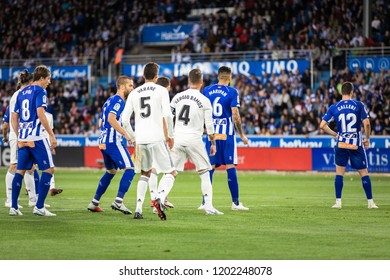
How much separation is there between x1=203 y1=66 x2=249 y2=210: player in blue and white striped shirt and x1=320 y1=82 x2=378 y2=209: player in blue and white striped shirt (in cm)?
212

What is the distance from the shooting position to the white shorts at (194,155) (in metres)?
14.6

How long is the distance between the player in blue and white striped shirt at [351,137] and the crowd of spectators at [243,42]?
14.5m

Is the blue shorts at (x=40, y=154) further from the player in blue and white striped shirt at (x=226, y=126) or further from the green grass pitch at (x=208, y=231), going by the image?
the player in blue and white striped shirt at (x=226, y=126)

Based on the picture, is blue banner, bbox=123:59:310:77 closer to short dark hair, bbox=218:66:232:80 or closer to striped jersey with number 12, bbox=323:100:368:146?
striped jersey with number 12, bbox=323:100:368:146

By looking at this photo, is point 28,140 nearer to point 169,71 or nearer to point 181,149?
point 181,149

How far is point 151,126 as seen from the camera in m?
13.8

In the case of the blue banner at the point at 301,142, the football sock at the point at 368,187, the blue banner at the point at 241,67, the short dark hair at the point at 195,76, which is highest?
the blue banner at the point at 241,67

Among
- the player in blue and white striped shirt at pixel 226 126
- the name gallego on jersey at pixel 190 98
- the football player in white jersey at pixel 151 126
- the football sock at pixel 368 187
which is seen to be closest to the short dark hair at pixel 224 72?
the player in blue and white striped shirt at pixel 226 126

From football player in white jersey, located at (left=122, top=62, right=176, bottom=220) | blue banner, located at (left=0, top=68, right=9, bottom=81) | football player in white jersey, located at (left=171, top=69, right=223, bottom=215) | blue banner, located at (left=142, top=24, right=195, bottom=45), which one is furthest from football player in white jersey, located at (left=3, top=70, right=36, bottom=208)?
blue banner, located at (left=0, top=68, right=9, bottom=81)

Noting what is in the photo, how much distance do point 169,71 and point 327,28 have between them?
7894 millimetres

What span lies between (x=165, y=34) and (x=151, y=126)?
1239 inches

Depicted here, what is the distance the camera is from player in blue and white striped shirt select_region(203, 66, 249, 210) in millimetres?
16000

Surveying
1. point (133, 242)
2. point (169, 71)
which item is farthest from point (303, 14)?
point (133, 242)

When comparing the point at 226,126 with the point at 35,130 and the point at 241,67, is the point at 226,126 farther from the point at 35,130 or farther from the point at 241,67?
the point at 241,67
